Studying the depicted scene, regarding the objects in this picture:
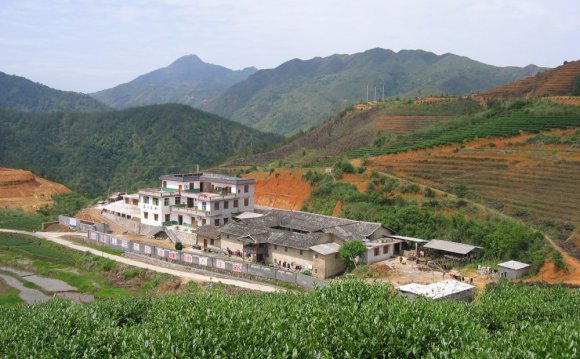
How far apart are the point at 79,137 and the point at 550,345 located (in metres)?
117

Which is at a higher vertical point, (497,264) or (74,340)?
(74,340)

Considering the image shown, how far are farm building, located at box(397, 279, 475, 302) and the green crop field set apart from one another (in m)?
6.76

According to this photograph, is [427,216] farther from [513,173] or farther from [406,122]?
[406,122]

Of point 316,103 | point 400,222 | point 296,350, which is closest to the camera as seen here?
point 296,350

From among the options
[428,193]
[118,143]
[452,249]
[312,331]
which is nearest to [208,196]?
[428,193]

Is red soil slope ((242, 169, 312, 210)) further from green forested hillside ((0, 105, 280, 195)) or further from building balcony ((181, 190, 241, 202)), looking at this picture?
green forested hillside ((0, 105, 280, 195))

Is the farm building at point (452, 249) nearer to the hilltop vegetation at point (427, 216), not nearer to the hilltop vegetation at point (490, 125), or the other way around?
the hilltop vegetation at point (427, 216)

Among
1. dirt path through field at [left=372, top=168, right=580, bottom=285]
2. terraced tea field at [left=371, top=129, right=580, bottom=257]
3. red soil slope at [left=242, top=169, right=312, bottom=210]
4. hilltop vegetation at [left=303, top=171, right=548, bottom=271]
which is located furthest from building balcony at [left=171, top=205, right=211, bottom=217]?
dirt path through field at [left=372, top=168, right=580, bottom=285]

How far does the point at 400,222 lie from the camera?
3988 cm

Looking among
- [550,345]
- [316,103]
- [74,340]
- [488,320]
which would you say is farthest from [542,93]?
[316,103]

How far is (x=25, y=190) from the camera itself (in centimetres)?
6938

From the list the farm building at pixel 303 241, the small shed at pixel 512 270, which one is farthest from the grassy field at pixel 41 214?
the small shed at pixel 512 270

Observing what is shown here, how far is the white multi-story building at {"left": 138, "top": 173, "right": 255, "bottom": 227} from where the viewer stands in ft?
143

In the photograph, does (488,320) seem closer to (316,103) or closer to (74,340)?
(74,340)
